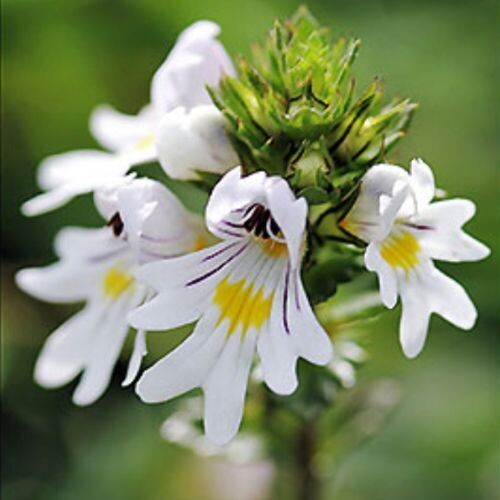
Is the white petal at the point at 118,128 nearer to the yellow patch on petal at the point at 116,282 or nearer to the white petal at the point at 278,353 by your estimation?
the yellow patch on petal at the point at 116,282

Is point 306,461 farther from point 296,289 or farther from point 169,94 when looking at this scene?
point 169,94

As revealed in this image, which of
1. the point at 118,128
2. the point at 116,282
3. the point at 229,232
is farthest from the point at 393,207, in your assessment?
the point at 118,128

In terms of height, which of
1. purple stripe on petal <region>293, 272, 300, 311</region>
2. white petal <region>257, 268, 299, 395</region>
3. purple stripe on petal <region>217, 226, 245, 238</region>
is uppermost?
purple stripe on petal <region>217, 226, 245, 238</region>

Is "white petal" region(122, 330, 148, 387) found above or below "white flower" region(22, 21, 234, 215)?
below

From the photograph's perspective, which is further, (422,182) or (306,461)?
(306,461)

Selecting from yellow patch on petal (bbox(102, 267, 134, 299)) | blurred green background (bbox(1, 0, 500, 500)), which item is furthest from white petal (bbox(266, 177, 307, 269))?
blurred green background (bbox(1, 0, 500, 500))

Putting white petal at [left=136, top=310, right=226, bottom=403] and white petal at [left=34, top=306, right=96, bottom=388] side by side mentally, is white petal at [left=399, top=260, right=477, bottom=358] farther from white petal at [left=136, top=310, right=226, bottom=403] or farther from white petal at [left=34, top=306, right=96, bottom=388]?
white petal at [left=34, top=306, right=96, bottom=388]
